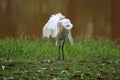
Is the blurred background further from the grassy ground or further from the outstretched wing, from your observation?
the outstretched wing

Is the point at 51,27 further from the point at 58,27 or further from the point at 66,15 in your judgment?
the point at 66,15

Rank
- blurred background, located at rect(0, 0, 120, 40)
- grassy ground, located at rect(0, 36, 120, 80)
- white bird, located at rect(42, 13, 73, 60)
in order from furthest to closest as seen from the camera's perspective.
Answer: blurred background, located at rect(0, 0, 120, 40)
white bird, located at rect(42, 13, 73, 60)
grassy ground, located at rect(0, 36, 120, 80)

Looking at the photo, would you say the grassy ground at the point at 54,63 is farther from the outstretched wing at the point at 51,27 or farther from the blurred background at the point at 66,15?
the blurred background at the point at 66,15

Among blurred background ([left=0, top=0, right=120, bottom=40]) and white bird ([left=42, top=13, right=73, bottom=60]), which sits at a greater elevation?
blurred background ([left=0, top=0, right=120, bottom=40])

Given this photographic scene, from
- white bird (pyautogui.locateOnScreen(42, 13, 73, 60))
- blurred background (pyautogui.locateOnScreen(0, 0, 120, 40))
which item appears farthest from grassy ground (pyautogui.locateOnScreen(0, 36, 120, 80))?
blurred background (pyautogui.locateOnScreen(0, 0, 120, 40))

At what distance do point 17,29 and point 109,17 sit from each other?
449 centimetres

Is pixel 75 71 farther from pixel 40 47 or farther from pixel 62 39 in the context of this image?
pixel 40 47

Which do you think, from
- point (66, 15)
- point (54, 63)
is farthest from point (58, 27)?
point (66, 15)

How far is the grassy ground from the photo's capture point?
659cm

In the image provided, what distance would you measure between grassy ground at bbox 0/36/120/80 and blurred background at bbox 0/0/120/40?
2986 mm

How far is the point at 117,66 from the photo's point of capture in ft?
25.5

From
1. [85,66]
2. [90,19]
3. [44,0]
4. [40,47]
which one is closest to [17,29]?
[90,19]

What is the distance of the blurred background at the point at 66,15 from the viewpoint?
54.1 ft

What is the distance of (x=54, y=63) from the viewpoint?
26.2 feet
